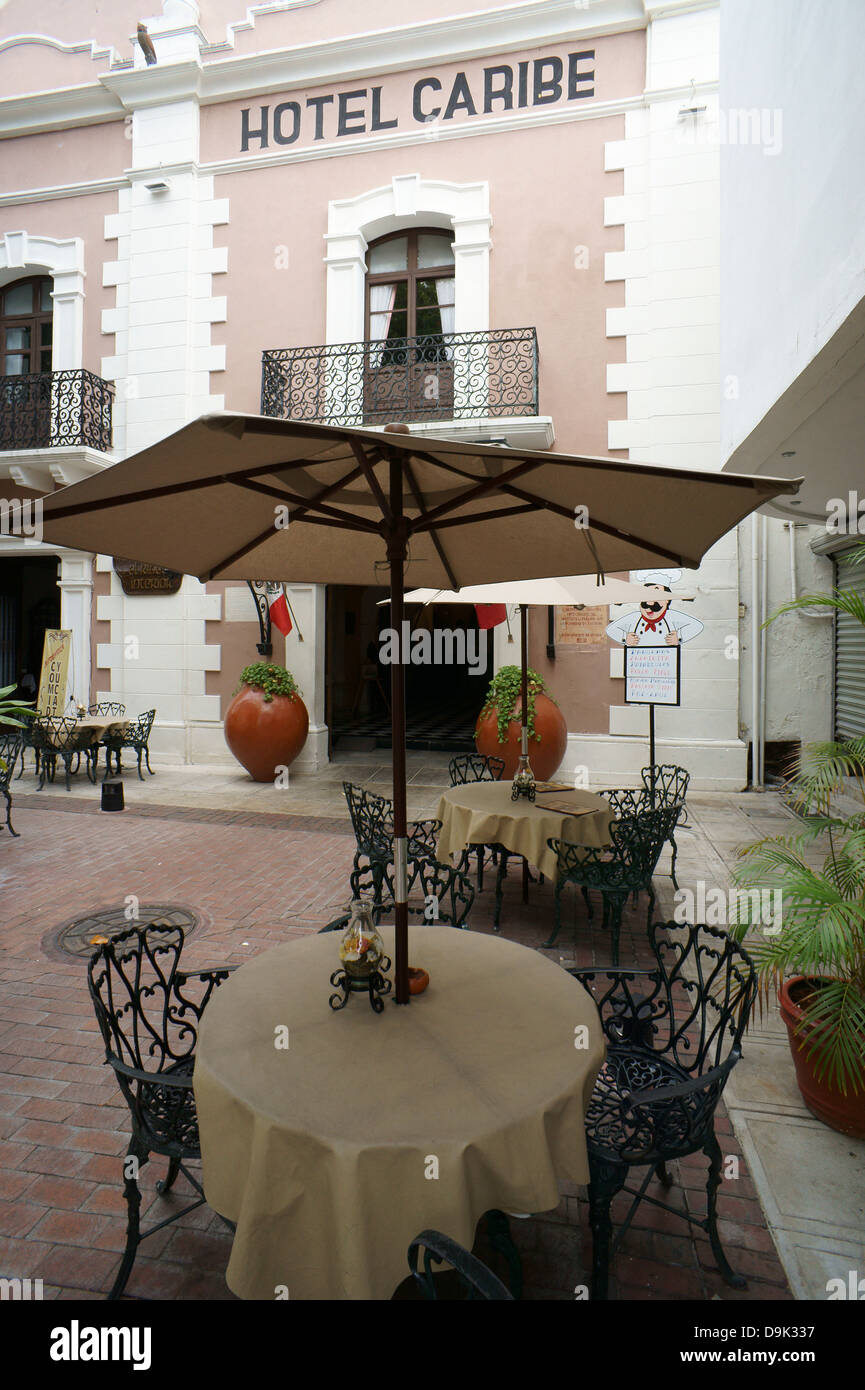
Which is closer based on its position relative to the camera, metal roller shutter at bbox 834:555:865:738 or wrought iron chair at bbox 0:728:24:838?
wrought iron chair at bbox 0:728:24:838

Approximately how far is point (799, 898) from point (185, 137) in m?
14.2

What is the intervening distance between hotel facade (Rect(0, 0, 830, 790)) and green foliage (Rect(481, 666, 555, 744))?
0.94m

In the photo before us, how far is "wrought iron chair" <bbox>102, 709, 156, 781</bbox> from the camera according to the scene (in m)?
10.7

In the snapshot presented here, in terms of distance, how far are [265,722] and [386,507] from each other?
839cm

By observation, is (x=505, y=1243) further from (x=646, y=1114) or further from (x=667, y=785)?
(x=667, y=785)

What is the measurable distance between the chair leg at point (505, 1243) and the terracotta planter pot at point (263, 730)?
8.72 meters

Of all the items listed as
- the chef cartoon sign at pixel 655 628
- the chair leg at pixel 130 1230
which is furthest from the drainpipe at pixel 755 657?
the chair leg at pixel 130 1230

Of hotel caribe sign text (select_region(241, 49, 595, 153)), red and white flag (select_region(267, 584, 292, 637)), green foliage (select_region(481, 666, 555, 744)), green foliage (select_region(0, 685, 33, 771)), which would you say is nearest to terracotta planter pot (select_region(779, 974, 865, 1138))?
green foliage (select_region(0, 685, 33, 771))

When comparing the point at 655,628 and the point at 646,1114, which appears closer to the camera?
the point at 646,1114

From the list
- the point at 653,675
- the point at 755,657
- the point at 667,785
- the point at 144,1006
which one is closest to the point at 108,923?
the point at 144,1006

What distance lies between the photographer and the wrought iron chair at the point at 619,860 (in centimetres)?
478

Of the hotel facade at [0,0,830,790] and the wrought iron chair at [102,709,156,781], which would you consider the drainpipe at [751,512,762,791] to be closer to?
the hotel facade at [0,0,830,790]

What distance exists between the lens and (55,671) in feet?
40.0

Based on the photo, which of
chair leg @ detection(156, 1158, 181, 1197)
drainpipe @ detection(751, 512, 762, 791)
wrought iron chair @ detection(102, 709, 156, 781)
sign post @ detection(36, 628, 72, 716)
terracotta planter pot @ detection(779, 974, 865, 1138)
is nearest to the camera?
chair leg @ detection(156, 1158, 181, 1197)
